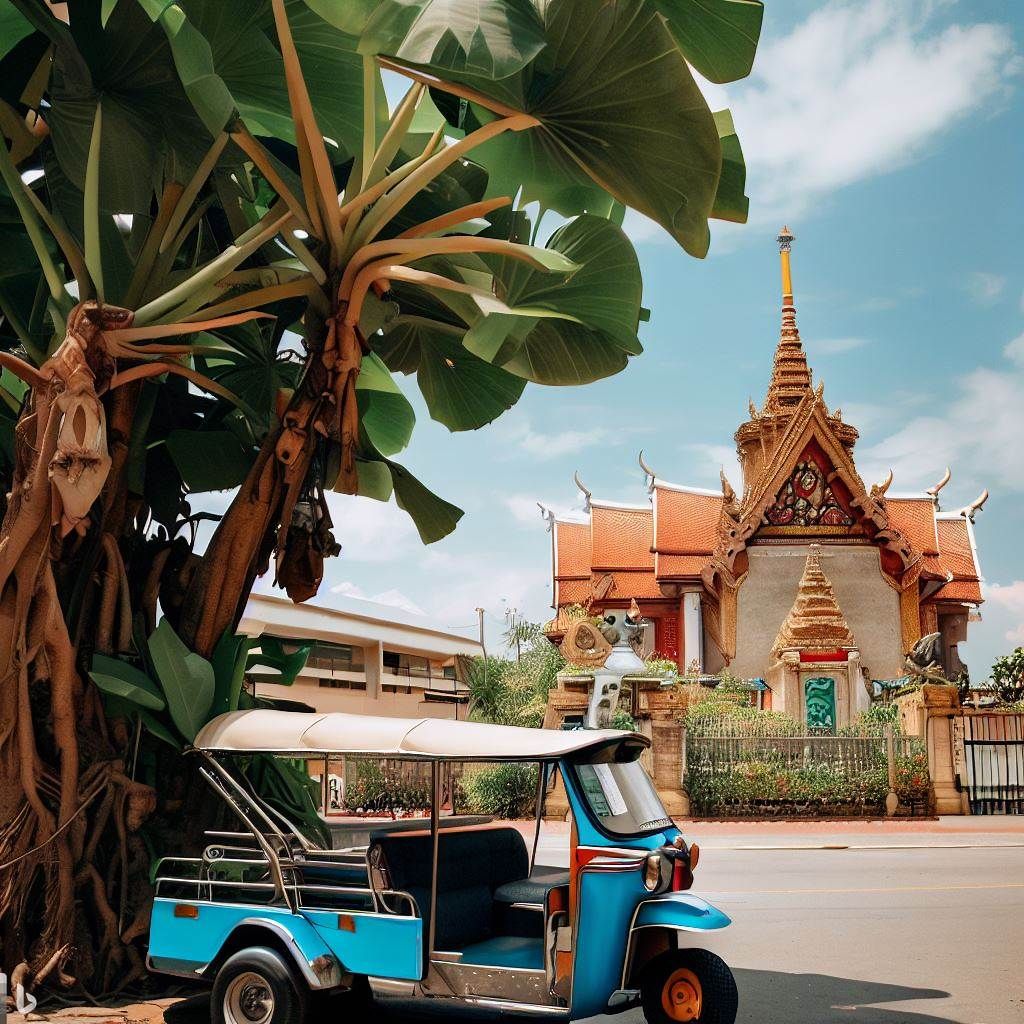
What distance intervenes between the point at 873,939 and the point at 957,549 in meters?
33.8

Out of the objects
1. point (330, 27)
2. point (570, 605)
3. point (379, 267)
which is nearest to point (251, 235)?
point (379, 267)

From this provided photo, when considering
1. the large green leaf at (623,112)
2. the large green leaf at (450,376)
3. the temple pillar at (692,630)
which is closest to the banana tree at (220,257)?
the large green leaf at (623,112)

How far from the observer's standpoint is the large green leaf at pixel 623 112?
6500 mm

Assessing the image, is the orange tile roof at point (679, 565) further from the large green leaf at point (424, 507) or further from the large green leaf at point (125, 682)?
the large green leaf at point (125, 682)

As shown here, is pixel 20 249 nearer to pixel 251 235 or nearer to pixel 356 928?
pixel 251 235

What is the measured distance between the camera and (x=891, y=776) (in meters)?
23.2

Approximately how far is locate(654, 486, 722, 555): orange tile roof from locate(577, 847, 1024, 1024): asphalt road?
2240cm

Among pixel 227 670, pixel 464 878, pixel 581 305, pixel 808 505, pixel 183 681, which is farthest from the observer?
pixel 808 505

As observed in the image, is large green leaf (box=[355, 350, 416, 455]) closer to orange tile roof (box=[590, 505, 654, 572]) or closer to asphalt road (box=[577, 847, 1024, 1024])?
asphalt road (box=[577, 847, 1024, 1024])

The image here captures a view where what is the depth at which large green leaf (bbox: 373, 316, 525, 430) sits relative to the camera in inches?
400

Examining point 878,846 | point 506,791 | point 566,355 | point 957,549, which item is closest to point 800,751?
point 878,846

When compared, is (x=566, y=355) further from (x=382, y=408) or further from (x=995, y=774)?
(x=995, y=774)

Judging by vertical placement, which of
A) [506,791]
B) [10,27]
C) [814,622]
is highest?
[814,622]

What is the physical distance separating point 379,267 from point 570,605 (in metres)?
32.4
